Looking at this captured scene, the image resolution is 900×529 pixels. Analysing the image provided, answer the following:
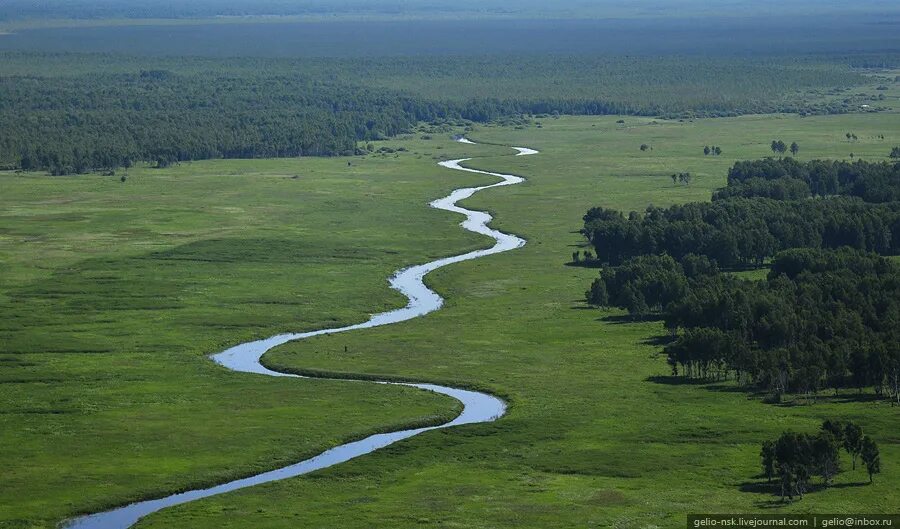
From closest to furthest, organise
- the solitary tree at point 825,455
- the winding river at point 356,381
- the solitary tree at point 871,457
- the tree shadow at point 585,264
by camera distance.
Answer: the winding river at point 356,381 < the solitary tree at point 825,455 < the solitary tree at point 871,457 < the tree shadow at point 585,264

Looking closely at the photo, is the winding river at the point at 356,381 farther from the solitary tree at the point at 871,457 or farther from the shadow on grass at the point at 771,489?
the solitary tree at the point at 871,457

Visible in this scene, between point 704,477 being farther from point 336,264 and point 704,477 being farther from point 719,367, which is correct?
point 336,264

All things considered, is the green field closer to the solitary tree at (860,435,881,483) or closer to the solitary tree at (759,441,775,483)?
the solitary tree at (860,435,881,483)

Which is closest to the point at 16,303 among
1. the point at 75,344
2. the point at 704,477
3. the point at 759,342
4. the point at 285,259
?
the point at 75,344

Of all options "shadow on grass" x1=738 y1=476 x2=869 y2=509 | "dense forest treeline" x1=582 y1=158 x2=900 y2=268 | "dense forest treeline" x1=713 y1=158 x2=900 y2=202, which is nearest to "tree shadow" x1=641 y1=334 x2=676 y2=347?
"dense forest treeline" x1=582 y1=158 x2=900 y2=268

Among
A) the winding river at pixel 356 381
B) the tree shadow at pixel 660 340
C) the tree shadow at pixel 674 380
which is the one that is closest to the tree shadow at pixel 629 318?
the tree shadow at pixel 660 340

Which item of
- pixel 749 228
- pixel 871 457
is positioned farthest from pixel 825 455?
pixel 749 228

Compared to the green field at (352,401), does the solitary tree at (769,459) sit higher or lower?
higher
